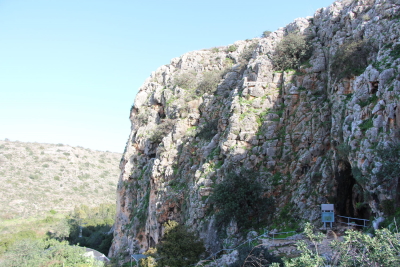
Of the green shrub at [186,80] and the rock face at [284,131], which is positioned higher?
the green shrub at [186,80]

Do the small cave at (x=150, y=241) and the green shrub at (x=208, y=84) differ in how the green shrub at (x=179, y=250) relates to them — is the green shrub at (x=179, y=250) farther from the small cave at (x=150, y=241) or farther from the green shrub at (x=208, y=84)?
the green shrub at (x=208, y=84)

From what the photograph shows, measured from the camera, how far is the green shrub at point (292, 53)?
28.1 m

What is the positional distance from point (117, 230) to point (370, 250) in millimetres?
34707

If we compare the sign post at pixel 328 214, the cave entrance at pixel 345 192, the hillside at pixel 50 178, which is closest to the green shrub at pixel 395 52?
the cave entrance at pixel 345 192

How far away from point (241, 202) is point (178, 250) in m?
5.28

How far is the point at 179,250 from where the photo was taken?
19781 millimetres

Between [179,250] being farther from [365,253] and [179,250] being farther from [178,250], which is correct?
[365,253]

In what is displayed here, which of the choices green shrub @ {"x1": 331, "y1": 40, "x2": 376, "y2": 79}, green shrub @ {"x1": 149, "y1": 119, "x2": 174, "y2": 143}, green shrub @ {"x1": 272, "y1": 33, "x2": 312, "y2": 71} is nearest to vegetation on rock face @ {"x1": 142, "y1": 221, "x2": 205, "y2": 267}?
green shrub @ {"x1": 331, "y1": 40, "x2": 376, "y2": 79}

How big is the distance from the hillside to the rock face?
148 feet

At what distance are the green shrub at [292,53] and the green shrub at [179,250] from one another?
16.3m

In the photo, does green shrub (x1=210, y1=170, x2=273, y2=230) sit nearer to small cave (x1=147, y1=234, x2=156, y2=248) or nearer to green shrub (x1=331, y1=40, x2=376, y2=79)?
green shrub (x1=331, y1=40, x2=376, y2=79)

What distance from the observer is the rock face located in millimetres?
18406

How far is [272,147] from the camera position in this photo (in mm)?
24812

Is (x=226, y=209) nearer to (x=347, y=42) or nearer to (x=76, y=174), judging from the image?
(x=347, y=42)
